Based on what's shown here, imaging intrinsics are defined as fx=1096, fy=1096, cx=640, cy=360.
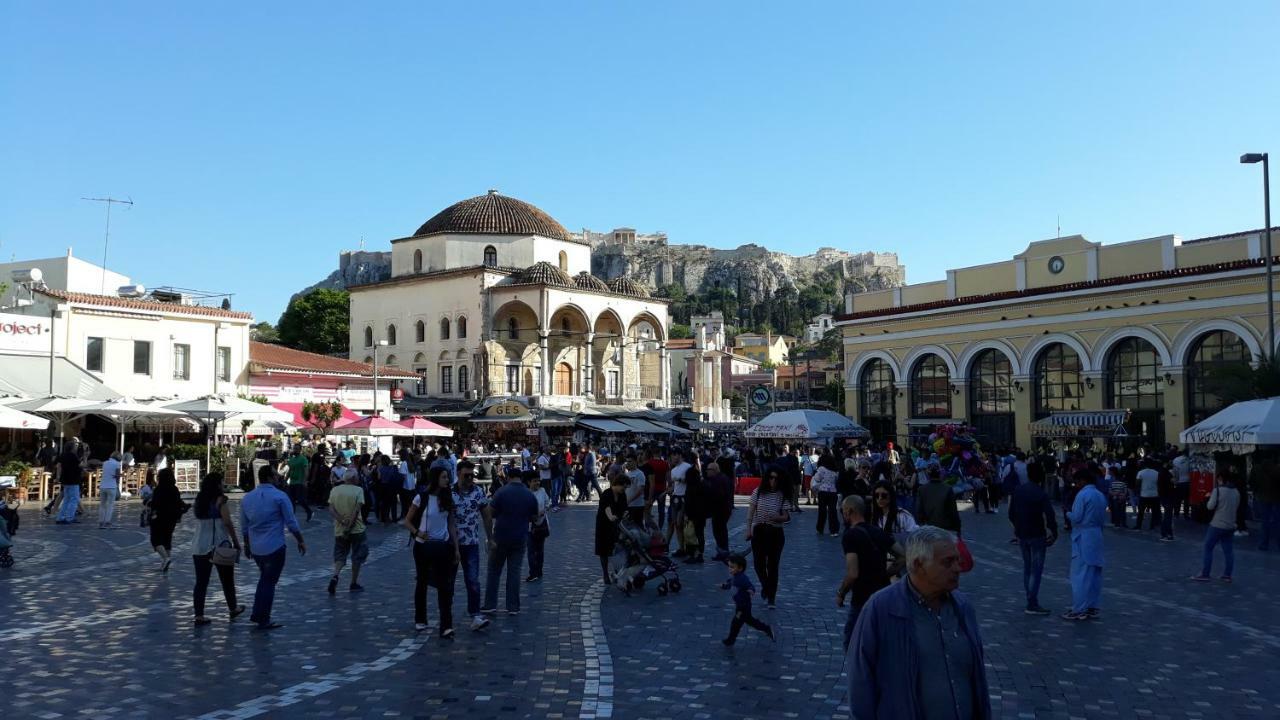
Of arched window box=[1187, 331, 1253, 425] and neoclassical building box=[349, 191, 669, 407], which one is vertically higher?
neoclassical building box=[349, 191, 669, 407]

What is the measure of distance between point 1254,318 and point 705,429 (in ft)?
106

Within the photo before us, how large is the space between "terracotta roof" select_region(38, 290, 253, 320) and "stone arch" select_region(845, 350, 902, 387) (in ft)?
79.1

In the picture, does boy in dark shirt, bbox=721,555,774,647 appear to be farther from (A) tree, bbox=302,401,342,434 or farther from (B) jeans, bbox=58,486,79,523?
(A) tree, bbox=302,401,342,434

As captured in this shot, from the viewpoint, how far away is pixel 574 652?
874cm

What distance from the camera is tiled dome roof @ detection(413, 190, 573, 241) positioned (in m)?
61.9

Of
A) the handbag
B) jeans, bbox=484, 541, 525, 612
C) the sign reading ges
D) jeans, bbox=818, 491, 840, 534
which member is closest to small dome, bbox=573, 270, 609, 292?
the sign reading ges

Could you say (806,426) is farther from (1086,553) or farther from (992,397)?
(992,397)

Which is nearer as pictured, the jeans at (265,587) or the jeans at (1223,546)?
the jeans at (265,587)

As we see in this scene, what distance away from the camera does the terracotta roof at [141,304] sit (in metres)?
32.5

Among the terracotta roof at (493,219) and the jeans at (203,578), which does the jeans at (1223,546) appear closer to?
the jeans at (203,578)

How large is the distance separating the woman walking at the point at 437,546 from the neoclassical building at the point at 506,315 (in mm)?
46909

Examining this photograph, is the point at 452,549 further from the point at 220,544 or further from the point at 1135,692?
the point at 1135,692

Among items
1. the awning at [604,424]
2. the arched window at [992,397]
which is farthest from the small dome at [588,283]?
the arched window at [992,397]

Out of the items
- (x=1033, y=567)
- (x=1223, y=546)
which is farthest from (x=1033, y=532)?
(x=1223, y=546)
